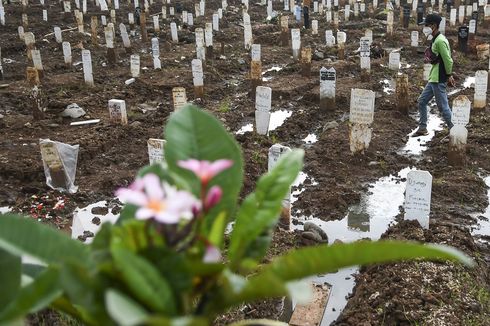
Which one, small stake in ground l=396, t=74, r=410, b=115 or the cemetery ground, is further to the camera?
small stake in ground l=396, t=74, r=410, b=115

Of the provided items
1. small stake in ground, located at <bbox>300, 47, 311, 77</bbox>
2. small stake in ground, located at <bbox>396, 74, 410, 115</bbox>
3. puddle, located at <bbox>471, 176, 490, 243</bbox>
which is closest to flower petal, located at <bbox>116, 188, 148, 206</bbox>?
puddle, located at <bbox>471, 176, 490, 243</bbox>

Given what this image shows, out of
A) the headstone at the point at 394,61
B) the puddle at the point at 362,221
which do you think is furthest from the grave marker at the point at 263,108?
the headstone at the point at 394,61

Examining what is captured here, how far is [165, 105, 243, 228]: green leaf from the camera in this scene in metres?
1.24

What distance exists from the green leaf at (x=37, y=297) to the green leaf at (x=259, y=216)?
358 mm

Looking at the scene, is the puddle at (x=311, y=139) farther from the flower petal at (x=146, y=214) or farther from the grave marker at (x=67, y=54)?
the flower petal at (x=146, y=214)

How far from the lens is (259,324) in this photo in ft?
4.22

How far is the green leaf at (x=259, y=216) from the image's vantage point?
119 centimetres

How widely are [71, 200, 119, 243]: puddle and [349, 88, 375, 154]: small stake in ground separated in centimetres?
280

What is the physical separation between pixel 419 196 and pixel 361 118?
2007 millimetres

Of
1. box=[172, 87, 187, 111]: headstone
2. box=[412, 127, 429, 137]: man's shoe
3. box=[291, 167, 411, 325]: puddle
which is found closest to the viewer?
box=[291, 167, 411, 325]: puddle

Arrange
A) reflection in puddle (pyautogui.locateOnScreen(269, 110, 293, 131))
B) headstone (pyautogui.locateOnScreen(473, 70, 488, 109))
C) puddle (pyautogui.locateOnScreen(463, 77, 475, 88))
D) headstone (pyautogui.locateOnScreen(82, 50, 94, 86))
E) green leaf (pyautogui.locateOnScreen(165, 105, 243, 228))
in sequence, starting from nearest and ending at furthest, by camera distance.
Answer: green leaf (pyautogui.locateOnScreen(165, 105, 243, 228)) < headstone (pyautogui.locateOnScreen(473, 70, 488, 109)) < reflection in puddle (pyautogui.locateOnScreen(269, 110, 293, 131)) < headstone (pyautogui.locateOnScreen(82, 50, 94, 86)) < puddle (pyautogui.locateOnScreen(463, 77, 475, 88))

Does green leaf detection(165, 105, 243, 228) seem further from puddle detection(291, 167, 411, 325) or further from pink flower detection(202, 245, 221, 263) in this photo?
puddle detection(291, 167, 411, 325)

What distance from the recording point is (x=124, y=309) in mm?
893

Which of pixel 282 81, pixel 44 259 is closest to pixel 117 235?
pixel 44 259
